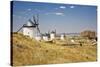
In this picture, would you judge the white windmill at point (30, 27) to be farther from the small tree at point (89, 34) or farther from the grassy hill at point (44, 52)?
the small tree at point (89, 34)

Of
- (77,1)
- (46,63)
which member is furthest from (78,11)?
(46,63)

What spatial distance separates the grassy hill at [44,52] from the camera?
236cm

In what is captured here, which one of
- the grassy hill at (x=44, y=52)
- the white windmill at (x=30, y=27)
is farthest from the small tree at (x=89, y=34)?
the white windmill at (x=30, y=27)

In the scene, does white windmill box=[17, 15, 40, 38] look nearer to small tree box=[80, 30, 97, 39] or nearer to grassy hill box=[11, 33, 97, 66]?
grassy hill box=[11, 33, 97, 66]

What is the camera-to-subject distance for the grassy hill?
Result: 7.73 ft

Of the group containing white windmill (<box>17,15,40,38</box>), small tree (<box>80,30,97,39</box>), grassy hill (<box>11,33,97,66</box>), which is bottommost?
grassy hill (<box>11,33,97,66</box>)

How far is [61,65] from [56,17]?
2.20 feet

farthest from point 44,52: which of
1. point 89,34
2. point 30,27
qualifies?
point 89,34

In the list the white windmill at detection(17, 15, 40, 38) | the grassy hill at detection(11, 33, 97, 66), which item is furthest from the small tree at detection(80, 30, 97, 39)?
the white windmill at detection(17, 15, 40, 38)

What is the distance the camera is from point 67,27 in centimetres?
258
